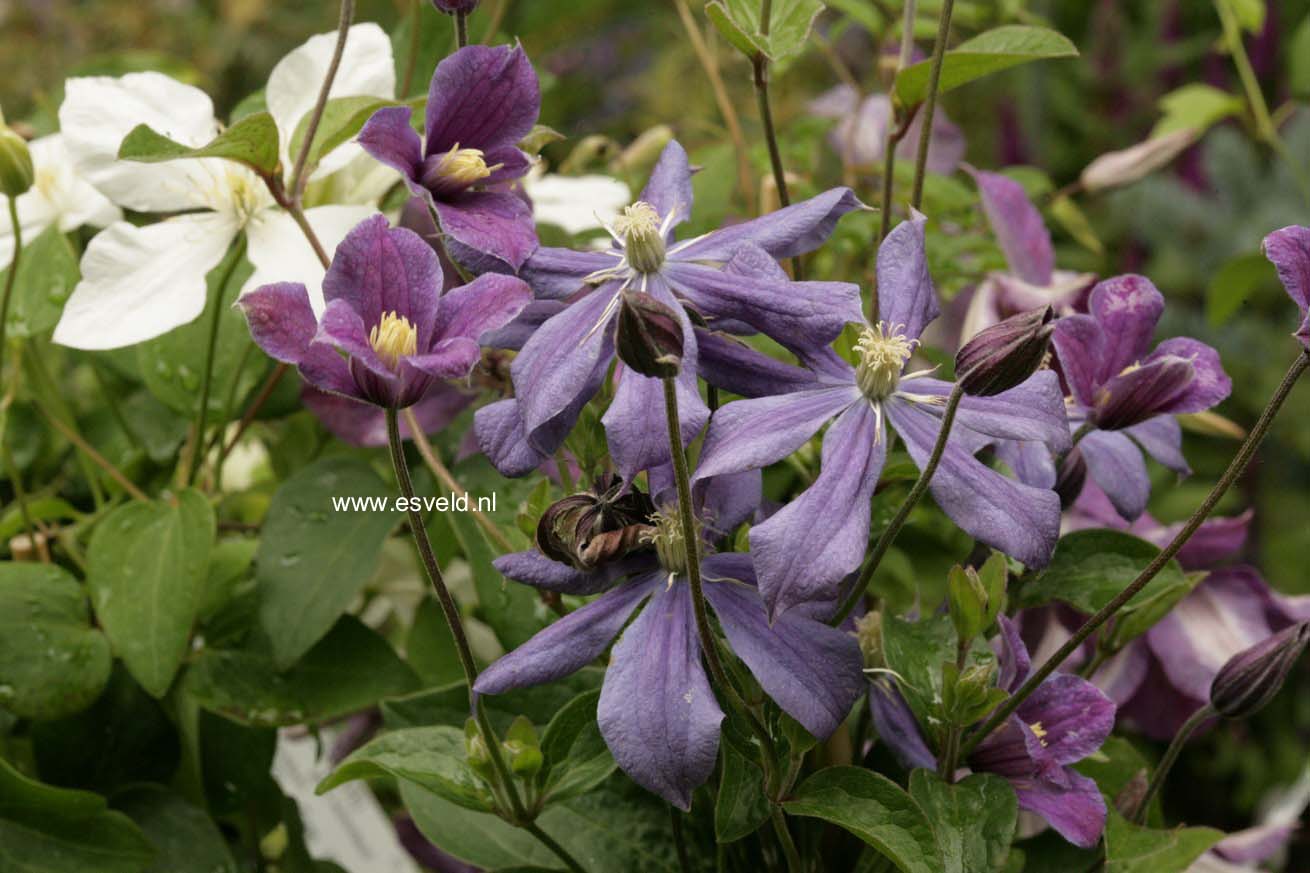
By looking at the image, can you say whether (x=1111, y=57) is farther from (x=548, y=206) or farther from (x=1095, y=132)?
(x=548, y=206)

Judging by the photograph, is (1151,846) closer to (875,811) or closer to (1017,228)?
(875,811)

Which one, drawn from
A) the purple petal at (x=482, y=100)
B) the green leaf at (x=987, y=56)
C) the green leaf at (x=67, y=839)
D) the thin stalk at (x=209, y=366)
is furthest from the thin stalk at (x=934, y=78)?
the green leaf at (x=67, y=839)

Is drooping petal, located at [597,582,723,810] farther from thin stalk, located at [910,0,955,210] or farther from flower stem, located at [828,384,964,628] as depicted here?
thin stalk, located at [910,0,955,210]

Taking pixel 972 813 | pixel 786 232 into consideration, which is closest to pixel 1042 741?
pixel 972 813

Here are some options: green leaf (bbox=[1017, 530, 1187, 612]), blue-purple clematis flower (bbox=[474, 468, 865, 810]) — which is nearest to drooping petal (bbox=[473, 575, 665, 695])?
blue-purple clematis flower (bbox=[474, 468, 865, 810])

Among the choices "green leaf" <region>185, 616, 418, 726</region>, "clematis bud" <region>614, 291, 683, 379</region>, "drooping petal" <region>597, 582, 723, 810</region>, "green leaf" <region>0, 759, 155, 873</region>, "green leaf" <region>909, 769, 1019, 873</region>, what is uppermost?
"clematis bud" <region>614, 291, 683, 379</region>
